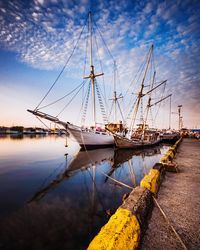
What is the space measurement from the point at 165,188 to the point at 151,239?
257cm

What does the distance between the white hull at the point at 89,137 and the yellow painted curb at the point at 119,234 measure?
19.8m

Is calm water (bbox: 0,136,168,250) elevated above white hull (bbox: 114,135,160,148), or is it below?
below

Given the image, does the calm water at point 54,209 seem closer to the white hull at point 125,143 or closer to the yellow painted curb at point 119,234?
the yellow painted curb at point 119,234

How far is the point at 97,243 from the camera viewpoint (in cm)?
175

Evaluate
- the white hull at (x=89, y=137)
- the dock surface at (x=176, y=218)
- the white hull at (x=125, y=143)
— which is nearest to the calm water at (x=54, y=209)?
the dock surface at (x=176, y=218)

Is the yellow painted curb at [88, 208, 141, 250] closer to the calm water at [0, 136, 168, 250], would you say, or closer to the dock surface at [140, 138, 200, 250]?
the dock surface at [140, 138, 200, 250]

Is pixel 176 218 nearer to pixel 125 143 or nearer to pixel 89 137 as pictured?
pixel 89 137

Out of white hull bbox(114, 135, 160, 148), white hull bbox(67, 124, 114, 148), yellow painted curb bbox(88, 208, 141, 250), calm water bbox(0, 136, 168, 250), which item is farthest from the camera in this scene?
white hull bbox(114, 135, 160, 148)

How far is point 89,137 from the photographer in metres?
23.8

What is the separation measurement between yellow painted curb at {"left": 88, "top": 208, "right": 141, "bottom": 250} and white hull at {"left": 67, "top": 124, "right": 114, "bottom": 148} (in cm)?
1982

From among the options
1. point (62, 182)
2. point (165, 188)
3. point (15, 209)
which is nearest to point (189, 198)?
point (165, 188)

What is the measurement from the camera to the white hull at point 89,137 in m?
22.0

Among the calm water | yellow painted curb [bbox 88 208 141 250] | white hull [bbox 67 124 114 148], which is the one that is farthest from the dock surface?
white hull [bbox 67 124 114 148]

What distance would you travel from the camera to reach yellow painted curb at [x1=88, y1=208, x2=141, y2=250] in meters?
1.72
